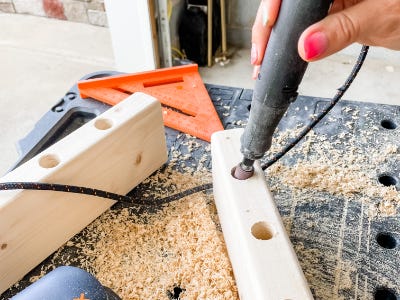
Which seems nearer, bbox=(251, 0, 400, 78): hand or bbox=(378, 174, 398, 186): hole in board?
bbox=(251, 0, 400, 78): hand

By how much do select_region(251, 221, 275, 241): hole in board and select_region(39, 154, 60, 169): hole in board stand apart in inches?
13.0

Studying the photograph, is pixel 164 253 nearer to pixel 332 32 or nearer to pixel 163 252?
pixel 163 252

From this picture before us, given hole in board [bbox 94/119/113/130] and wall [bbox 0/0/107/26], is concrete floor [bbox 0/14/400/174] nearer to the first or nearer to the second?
wall [bbox 0/0/107/26]

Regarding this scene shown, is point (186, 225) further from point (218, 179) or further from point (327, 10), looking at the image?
point (327, 10)

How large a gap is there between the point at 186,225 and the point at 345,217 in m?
0.28

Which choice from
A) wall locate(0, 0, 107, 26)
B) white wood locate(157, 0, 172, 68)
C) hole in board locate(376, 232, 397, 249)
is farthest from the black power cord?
wall locate(0, 0, 107, 26)

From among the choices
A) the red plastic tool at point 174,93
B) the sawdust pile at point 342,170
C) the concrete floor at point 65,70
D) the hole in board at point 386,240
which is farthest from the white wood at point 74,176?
the concrete floor at point 65,70

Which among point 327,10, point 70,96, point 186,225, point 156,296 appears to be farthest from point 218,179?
point 70,96

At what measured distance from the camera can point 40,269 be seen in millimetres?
682

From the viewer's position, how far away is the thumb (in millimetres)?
464

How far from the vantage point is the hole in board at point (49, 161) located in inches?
26.0

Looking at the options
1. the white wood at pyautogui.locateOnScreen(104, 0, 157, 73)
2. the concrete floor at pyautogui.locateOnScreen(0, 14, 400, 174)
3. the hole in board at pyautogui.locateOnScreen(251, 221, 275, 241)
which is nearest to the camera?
the hole in board at pyautogui.locateOnScreen(251, 221, 275, 241)

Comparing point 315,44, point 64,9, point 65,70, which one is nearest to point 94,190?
point 315,44

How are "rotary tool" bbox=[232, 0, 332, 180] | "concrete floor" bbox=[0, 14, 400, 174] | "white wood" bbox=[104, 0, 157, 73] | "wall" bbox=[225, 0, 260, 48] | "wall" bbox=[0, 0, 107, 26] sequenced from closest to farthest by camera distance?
"rotary tool" bbox=[232, 0, 332, 180] < "white wood" bbox=[104, 0, 157, 73] < "concrete floor" bbox=[0, 14, 400, 174] < "wall" bbox=[225, 0, 260, 48] < "wall" bbox=[0, 0, 107, 26]
